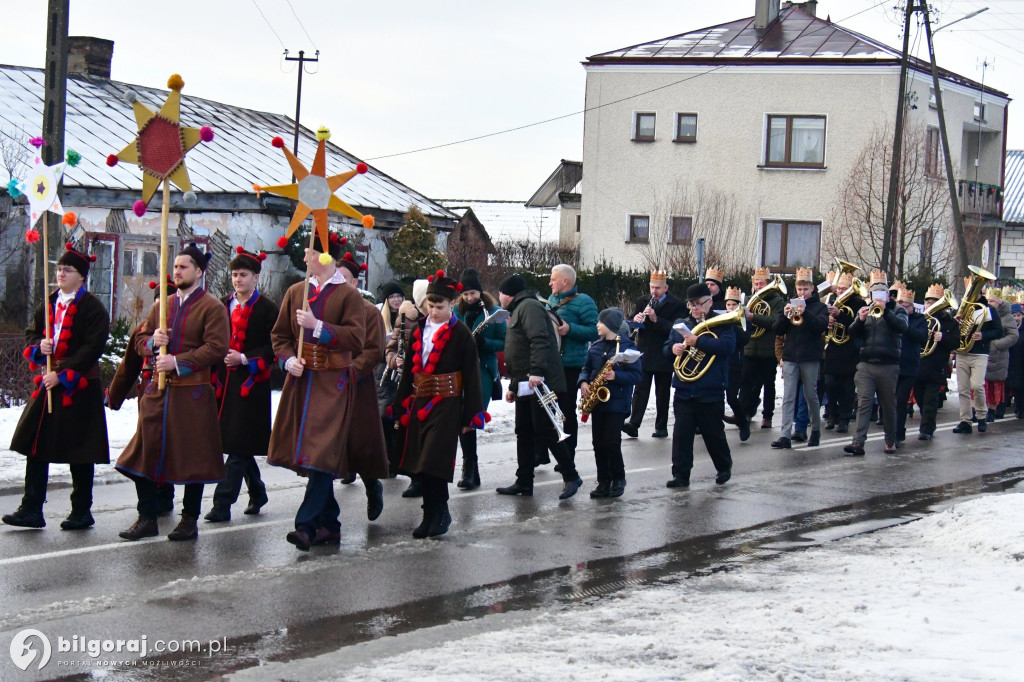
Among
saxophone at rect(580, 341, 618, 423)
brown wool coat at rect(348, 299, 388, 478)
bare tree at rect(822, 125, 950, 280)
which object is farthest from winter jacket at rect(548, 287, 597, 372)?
bare tree at rect(822, 125, 950, 280)

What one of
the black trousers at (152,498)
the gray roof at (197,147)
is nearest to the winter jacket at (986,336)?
the gray roof at (197,147)

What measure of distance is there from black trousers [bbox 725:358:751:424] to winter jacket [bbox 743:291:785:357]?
10.9 inches

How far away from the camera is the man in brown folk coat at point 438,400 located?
27.6 feet

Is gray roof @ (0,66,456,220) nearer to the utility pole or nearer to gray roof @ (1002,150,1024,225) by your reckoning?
the utility pole

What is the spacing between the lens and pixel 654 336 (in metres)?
14.5

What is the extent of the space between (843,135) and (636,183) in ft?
19.2

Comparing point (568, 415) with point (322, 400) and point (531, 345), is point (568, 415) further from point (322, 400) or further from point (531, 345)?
point (322, 400)

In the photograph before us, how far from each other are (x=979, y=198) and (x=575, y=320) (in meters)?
33.9

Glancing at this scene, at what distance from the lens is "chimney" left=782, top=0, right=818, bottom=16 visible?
1502 inches

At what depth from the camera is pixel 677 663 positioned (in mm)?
5613

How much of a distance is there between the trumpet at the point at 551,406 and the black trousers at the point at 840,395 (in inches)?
245

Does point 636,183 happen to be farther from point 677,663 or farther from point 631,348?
point 677,663

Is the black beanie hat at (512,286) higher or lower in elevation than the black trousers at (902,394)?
higher

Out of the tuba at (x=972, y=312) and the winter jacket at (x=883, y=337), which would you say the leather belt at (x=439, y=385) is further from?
the tuba at (x=972, y=312)
